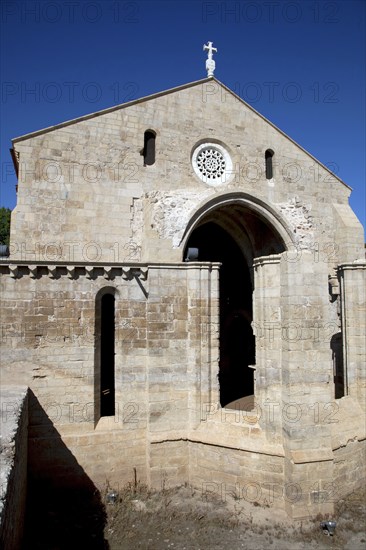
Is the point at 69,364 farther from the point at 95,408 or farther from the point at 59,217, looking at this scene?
the point at 59,217

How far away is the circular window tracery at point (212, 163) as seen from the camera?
10984mm

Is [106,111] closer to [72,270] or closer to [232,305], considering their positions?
[72,270]

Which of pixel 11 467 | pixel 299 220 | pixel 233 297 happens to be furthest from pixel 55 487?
pixel 233 297

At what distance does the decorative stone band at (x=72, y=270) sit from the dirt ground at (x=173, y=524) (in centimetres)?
471

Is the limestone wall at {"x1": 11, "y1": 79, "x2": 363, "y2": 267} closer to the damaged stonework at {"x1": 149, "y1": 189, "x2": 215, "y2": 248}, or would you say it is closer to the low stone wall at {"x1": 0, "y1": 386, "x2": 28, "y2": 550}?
the damaged stonework at {"x1": 149, "y1": 189, "x2": 215, "y2": 248}

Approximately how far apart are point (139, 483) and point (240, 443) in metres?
2.66

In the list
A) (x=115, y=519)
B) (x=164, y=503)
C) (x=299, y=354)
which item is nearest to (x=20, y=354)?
(x=115, y=519)

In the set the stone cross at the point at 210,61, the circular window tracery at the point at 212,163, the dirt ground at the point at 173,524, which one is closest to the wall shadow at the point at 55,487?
the dirt ground at the point at 173,524

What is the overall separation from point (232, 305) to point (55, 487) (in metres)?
9.57

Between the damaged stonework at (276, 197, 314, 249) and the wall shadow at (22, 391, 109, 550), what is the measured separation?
8501 mm

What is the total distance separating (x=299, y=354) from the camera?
7.82 metres

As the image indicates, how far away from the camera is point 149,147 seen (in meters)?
10.6

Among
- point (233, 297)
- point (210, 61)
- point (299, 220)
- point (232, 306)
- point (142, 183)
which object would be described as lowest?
point (232, 306)

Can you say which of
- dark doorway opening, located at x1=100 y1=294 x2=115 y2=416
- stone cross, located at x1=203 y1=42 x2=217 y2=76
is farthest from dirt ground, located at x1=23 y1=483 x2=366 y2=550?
stone cross, located at x1=203 y1=42 x2=217 y2=76
